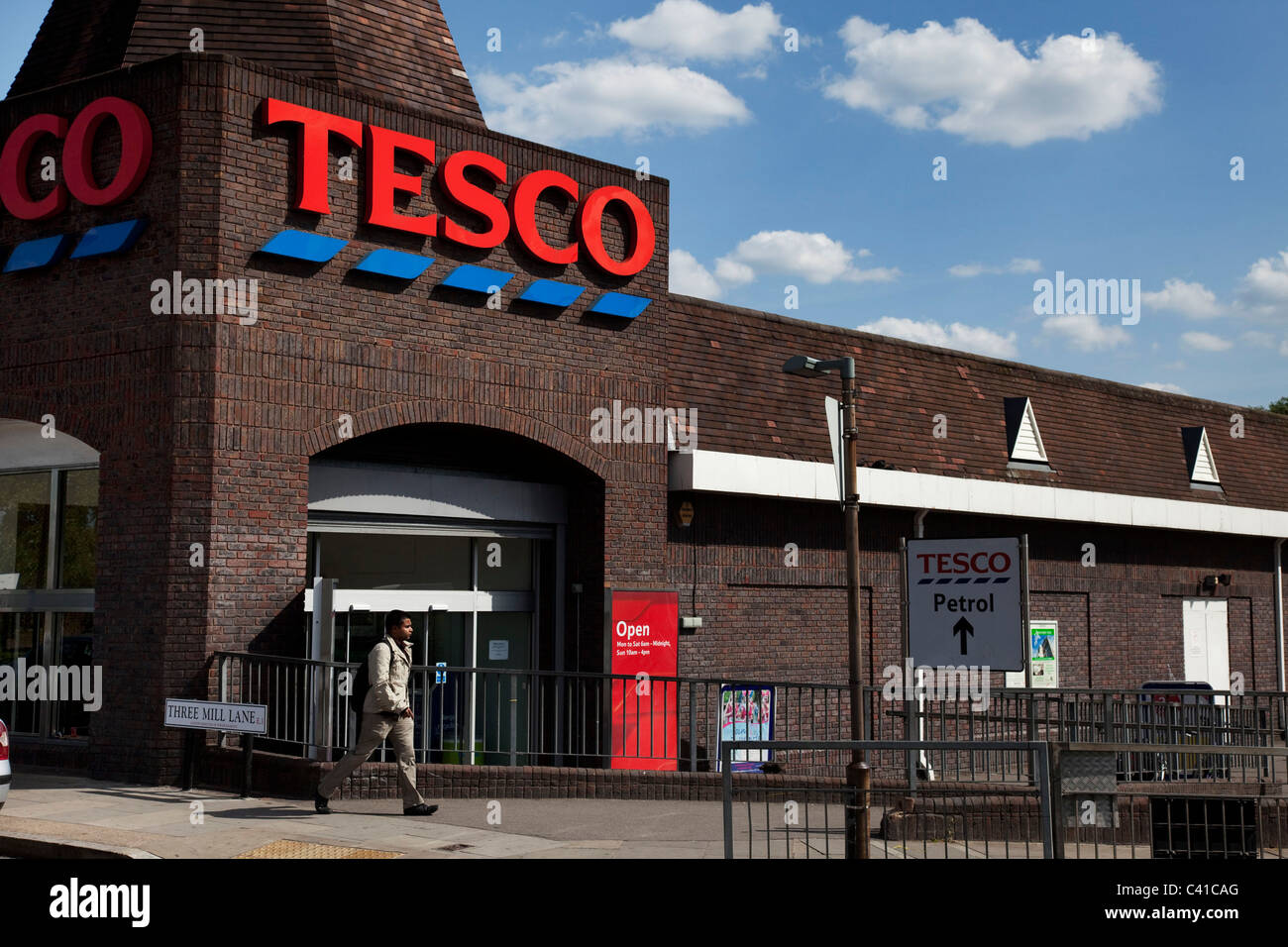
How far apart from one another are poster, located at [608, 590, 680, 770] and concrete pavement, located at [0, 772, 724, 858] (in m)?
2.55

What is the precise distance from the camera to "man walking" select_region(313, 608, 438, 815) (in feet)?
40.9

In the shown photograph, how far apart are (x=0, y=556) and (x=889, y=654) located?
13083 millimetres

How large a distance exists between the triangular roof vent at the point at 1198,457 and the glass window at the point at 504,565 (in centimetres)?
1684

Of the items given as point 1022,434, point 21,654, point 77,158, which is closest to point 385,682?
point 21,654

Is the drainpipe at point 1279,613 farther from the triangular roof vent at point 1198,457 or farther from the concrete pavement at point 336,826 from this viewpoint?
the concrete pavement at point 336,826

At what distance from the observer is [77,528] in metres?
16.4

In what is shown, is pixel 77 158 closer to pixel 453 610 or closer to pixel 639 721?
pixel 453 610

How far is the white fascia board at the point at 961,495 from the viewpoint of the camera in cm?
1898

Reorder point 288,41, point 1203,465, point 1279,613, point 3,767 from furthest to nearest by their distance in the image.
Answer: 1. point 1279,613
2. point 1203,465
3. point 288,41
4. point 3,767

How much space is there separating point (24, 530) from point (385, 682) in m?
7.16

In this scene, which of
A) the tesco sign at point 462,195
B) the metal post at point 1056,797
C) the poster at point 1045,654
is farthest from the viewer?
the poster at point 1045,654

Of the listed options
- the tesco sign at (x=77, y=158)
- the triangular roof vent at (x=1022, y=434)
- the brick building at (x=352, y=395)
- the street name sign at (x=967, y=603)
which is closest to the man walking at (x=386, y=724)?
the brick building at (x=352, y=395)
